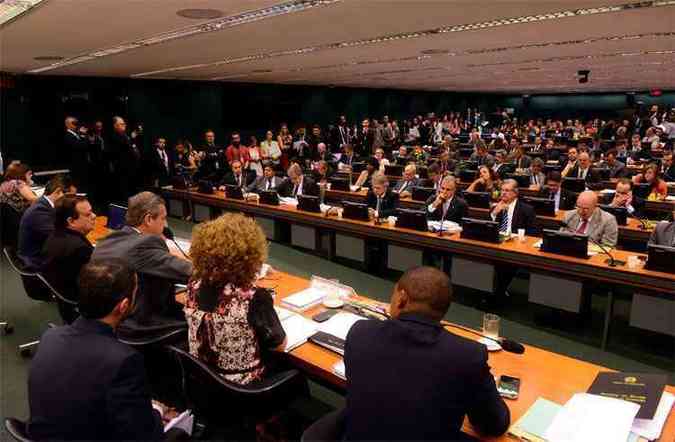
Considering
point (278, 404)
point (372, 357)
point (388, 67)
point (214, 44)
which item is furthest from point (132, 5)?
point (388, 67)

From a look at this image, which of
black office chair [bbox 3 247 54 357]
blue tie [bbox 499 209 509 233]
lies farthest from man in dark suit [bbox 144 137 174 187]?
blue tie [bbox 499 209 509 233]

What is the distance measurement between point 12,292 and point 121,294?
4131mm

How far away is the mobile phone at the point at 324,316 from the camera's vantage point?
8.37 ft

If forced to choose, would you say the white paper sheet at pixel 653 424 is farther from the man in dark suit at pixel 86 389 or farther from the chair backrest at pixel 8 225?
the chair backrest at pixel 8 225

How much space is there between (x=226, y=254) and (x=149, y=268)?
2.25 ft

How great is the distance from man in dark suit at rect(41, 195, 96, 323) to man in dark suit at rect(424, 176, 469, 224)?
347 cm

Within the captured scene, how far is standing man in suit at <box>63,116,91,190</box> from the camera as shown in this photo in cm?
872

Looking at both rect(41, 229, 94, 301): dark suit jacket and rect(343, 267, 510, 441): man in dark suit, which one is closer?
rect(343, 267, 510, 441): man in dark suit

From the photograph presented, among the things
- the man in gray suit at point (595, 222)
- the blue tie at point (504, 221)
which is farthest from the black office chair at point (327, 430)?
the blue tie at point (504, 221)

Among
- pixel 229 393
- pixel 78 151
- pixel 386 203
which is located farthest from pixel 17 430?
pixel 78 151

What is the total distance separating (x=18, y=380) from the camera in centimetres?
328

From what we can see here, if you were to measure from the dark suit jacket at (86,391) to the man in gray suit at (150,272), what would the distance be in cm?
92

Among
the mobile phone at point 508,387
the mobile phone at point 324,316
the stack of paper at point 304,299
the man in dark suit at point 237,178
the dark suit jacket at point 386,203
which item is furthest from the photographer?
the man in dark suit at point 237,178

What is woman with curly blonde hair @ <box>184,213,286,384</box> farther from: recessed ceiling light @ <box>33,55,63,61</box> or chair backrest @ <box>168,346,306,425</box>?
recessed ceiling light @ <box>33,55,63,61</box>
